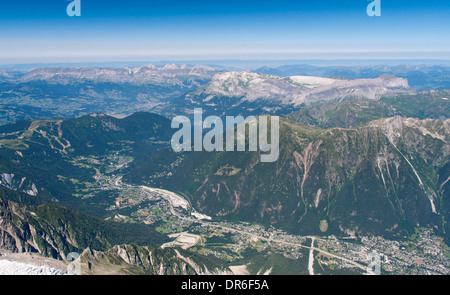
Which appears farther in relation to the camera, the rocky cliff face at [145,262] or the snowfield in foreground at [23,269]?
the rocky cliff face at [145,262]

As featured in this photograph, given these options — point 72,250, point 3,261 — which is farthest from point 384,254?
point 3,261

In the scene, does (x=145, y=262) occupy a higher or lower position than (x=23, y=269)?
lower

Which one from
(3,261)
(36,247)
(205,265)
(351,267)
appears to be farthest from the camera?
(351,267)

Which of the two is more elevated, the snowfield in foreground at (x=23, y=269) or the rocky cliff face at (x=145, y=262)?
the snowfield in foreground at (x=23, y=269)

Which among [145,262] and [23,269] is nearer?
[23,269]
